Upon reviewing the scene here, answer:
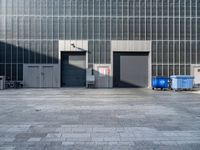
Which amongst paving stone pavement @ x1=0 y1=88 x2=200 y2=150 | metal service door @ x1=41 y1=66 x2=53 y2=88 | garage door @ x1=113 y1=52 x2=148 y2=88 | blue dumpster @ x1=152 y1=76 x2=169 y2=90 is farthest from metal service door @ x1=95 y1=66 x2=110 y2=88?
paving stone pavement @ x1=0 y1=88 x2=200 y2=150

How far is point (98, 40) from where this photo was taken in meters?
34.7

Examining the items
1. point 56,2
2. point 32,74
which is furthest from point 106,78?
point 56,2

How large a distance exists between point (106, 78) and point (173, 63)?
9.39 metres

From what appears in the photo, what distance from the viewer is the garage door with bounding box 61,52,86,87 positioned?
3503cm

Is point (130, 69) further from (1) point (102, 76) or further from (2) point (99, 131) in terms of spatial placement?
(2) point (99, 131)

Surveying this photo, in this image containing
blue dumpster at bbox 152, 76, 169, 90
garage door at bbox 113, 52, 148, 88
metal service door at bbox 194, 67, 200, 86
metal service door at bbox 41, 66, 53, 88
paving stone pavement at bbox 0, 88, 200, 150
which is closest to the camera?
paving stone pavement at bbox 0, 88, 200, 150

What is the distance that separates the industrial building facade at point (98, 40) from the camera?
34156 millimetres

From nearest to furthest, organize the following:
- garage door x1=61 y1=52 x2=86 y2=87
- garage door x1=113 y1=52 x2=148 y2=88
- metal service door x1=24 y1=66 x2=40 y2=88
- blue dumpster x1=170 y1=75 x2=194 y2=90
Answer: blue dumpster x1=170 y1=75 x2=194 y2=90, metal service door x1=24 y1=66 x2=40 y2=88, garage door x1=113 y1=52 x2=148 y2=88, garage door x1=61 y1=52 x2=86 y2=87

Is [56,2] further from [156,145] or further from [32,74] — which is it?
[156,145]

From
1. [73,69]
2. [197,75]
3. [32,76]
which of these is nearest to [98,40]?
[73,69]

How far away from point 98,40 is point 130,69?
5.94 metres

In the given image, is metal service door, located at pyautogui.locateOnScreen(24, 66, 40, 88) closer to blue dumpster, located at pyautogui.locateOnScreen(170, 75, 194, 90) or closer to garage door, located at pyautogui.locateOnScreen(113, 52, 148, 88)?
garage door, located at pyautogui.locateOnScreen(113, 52, 148, 88)

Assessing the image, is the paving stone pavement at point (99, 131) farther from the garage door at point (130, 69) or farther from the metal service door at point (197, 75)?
the metal service door at point (197, 75)

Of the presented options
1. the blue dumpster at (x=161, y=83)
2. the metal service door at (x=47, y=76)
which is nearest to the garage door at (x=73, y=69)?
the metal service door at (x=47, y=76)
